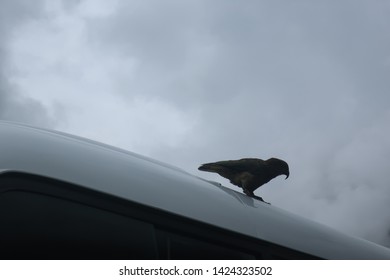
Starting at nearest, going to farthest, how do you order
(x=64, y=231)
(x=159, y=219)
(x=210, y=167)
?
(x=64, y=231) → (x=159, y=219) → (x=210, y=167)

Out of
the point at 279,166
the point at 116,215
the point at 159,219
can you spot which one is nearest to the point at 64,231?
the point at 116,215

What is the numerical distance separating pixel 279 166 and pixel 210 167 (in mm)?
312

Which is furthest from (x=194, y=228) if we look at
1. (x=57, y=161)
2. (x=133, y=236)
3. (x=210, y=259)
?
(x=57, y=161)

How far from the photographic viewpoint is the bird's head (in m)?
2.50

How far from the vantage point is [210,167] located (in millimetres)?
2426

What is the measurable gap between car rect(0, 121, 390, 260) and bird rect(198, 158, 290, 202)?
11.9 inches

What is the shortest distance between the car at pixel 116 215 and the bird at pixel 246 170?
301mm

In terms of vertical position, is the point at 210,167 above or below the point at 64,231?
above

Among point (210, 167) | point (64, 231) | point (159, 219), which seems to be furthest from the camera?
point (210, 167)

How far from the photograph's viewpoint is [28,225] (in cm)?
148

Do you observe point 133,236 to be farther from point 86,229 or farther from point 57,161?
point 57,161

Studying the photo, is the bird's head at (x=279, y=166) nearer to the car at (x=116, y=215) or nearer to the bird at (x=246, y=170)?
the bird at (x=246, y=170)

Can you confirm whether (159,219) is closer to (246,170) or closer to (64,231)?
(64,231)

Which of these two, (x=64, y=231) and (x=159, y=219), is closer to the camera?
(x=64, y=231)
